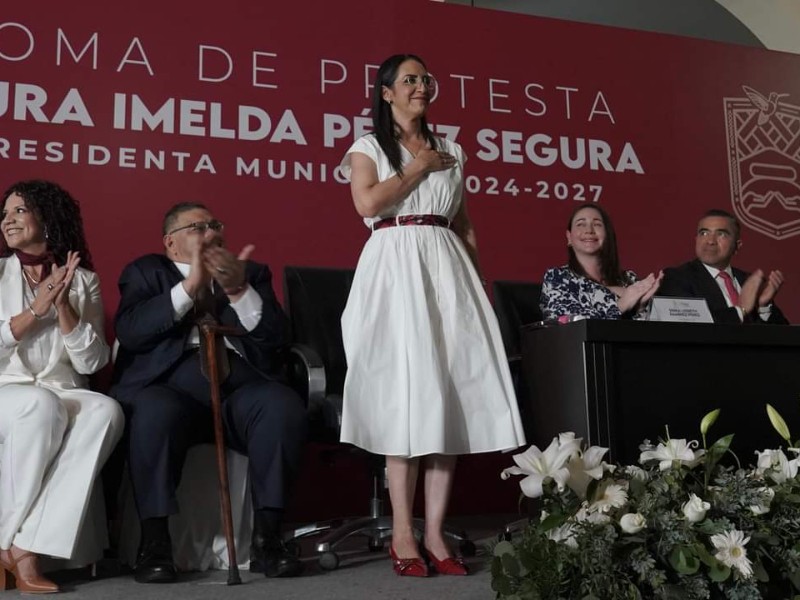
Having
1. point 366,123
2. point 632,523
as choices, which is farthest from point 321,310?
point 632,523

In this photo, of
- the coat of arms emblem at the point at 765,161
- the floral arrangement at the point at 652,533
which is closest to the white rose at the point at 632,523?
the floral arrangement at the point at 652,533

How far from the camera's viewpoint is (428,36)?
13.0ft

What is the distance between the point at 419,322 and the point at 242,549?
832 millimetres

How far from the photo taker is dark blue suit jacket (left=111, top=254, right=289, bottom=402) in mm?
2543

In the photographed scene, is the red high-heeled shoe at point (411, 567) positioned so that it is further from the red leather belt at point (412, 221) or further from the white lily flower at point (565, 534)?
the white lily flower at point (565, 534)

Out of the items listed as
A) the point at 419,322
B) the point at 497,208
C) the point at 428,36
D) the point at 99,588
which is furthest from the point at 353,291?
the point at 428,36

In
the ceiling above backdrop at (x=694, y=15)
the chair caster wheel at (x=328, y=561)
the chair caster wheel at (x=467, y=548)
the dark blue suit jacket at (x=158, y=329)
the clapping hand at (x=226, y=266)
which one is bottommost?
the chair caster wheel at (x=467, y=548)

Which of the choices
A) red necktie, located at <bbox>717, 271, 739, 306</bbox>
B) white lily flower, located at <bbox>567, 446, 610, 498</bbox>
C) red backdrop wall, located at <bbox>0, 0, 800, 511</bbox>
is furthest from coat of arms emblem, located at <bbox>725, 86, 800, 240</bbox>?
white lily flower, located at <bbox>567, 446, 610, 498</bbox>

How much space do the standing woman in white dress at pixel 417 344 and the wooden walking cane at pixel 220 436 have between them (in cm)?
35

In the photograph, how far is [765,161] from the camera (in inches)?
175

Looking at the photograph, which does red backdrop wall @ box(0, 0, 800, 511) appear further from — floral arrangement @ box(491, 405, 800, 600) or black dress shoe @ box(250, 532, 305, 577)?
floral arrangement @ box(491, 405, 800, 600)

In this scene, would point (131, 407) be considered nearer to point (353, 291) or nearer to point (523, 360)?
point (353, 291)

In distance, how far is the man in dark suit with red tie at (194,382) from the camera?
2369 mm

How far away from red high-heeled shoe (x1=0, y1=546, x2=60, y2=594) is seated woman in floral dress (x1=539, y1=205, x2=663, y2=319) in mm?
1628
